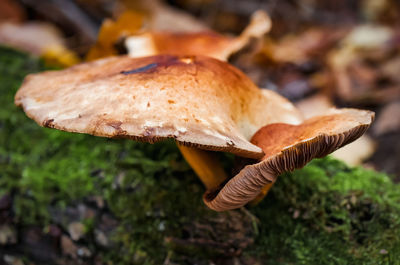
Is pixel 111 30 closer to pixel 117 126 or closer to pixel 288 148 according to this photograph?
pixel 117 126

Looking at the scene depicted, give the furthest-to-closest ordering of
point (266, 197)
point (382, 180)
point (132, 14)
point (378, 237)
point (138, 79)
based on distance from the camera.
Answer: point (132, 14) < point (382, 180) < point (266, 197) < point (378, 237) < point (138, 79)

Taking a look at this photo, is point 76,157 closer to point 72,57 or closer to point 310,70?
point 72,57

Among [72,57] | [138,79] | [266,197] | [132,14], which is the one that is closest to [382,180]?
[266,197]

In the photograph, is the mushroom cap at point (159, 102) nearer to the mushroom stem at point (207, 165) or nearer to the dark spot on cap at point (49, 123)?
the dark spot on cap at point (49, 123)

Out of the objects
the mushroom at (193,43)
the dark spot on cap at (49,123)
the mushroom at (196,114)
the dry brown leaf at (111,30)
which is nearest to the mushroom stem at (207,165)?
the mushroom at (196,114)

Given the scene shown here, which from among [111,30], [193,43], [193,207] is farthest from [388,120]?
[111,30]

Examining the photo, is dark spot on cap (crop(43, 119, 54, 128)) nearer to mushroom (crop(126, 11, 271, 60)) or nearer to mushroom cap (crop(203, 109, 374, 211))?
mushroom cap (crop(203, 109, 374, 211))
